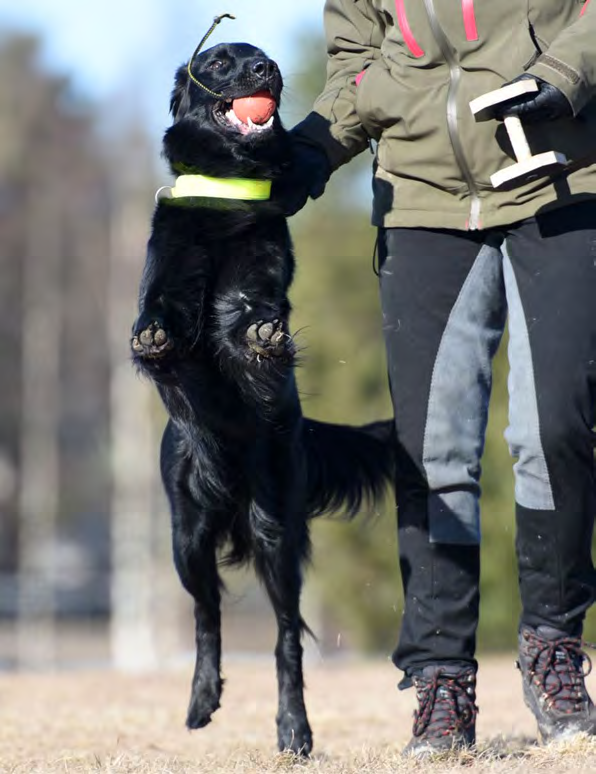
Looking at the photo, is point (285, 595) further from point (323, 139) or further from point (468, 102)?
point (468, 102)

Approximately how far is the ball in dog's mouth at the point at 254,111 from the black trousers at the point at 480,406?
46 centimetres

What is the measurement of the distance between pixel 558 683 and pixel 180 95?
194cm

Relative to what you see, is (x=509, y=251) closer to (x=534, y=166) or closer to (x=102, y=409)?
(x=534, y=166)

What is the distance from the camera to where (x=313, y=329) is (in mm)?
15977

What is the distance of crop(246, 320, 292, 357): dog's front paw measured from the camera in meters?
3.04

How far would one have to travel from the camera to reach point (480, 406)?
310 centimetres

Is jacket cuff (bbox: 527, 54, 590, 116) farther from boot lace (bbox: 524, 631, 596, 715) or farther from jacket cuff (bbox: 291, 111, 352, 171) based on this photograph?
boot lace (bbox: 524, 631, 596, 715)

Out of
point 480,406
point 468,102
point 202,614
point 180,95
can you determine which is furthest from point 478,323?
point 202,614

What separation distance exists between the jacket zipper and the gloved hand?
45cm

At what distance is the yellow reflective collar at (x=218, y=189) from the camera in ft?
10.7

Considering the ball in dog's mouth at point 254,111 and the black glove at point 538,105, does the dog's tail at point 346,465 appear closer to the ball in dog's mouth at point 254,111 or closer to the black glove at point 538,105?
the ball in dog's mouth at point 254,111

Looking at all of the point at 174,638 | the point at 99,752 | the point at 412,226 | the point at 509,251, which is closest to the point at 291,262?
the point at 412,226

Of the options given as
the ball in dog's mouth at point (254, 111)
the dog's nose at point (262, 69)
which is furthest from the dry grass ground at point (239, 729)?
the dog's nose at point (262, 69)

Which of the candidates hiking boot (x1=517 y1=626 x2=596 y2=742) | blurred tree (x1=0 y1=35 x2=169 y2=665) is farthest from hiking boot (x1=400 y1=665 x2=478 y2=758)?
blurred tree (x1=0 y1=35 x2=169 y2=665)
